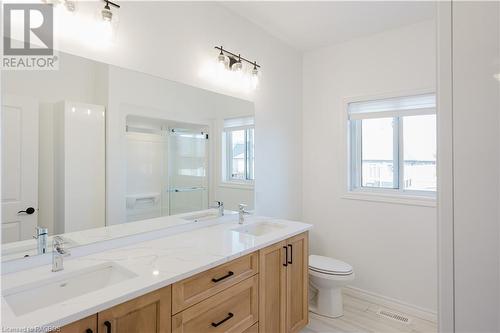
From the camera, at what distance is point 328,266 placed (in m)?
2.46

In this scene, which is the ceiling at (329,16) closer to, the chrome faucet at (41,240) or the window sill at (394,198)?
the window sill at (394,198)

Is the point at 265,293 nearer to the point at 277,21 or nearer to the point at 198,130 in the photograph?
the point at 198,130

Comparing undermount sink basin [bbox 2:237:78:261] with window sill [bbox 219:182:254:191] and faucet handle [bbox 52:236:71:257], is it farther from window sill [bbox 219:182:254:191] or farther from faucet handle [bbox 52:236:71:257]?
window sill [bbox 219:182:254:191]

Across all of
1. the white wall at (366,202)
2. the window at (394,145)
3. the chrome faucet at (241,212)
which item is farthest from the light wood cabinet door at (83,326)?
the window at (394,145)

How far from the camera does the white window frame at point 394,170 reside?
2.53 meters

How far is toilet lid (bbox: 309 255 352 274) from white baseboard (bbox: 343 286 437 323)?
544mm

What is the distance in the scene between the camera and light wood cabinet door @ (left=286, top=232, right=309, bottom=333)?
6.40 feet

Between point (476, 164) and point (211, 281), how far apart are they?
1234mm

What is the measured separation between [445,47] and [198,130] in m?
1.82

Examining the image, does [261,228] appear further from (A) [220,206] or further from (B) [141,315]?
(B) [141,315]

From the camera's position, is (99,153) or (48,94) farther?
(99,153)

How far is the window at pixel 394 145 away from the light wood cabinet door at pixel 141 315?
7.80 feet

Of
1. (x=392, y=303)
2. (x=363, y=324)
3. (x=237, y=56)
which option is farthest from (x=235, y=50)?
(x=392, y=303)

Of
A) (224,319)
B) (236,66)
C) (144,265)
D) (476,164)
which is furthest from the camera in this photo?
(236,66)
